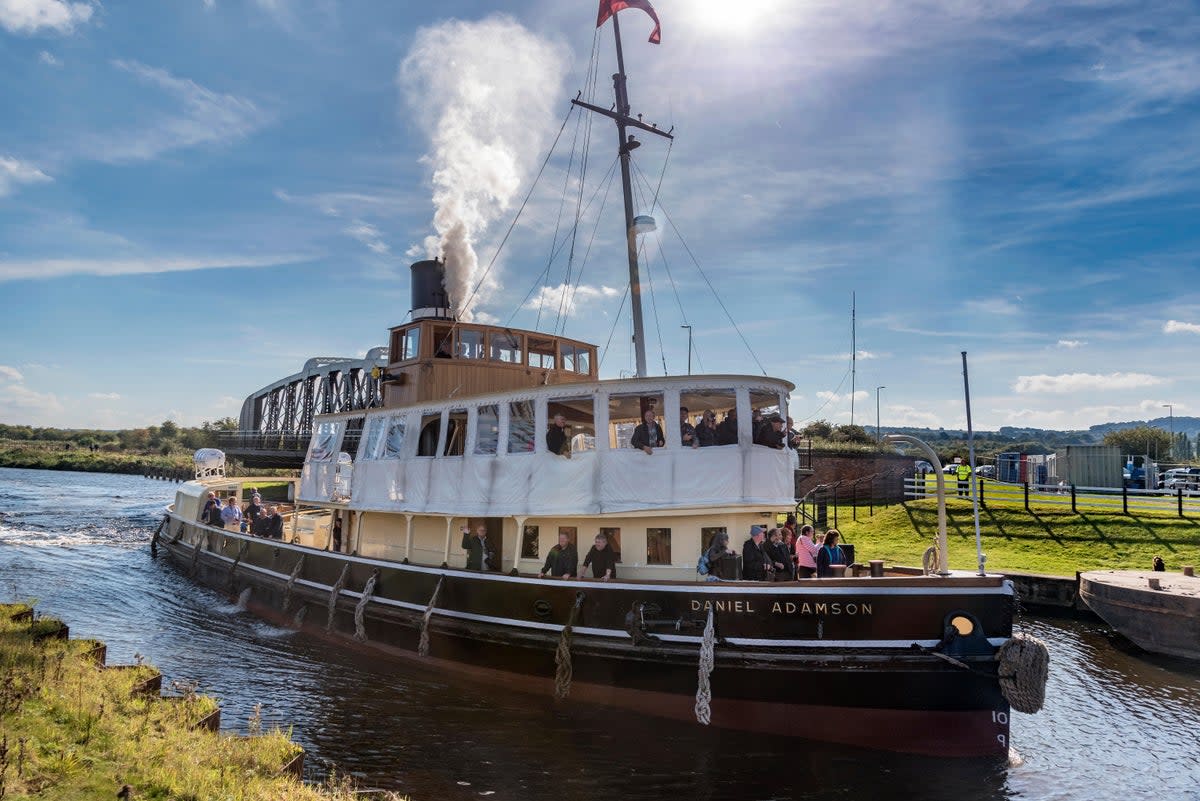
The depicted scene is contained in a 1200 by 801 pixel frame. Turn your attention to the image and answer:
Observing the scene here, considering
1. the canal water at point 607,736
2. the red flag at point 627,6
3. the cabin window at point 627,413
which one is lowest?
the canal water at point 607,736

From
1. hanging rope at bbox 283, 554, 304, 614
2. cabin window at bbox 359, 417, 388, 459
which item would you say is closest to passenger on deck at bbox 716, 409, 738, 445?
cabin window at bbox 359, 417, 388, 459

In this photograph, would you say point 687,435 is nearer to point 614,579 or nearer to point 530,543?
point 614,579

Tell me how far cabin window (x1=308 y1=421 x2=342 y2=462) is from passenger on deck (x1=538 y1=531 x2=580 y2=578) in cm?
797

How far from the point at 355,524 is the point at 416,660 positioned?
430 centimetres

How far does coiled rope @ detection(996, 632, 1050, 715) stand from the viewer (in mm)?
9219

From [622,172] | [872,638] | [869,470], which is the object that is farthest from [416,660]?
[869,470]

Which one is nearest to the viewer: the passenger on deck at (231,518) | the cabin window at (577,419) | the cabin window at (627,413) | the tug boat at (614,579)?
the tug boat at (614,579)

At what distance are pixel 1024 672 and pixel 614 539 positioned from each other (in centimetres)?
606

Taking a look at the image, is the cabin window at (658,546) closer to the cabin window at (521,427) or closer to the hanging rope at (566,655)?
the hanging rope at (566,655)

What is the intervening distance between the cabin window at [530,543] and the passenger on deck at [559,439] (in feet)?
5.65

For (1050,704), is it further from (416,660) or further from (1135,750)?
(416,660)

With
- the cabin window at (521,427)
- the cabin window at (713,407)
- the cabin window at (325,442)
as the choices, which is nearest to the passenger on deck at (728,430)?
the cabin window at (713,407)

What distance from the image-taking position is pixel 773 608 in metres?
10.1

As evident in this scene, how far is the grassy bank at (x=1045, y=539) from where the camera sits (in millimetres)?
19922
